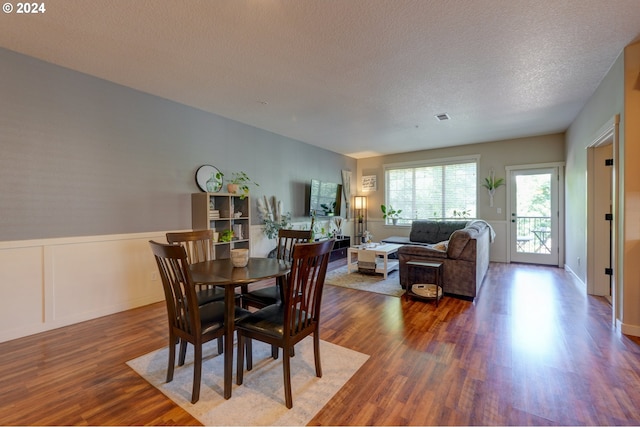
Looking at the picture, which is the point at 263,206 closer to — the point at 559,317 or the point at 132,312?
the point at 132,312

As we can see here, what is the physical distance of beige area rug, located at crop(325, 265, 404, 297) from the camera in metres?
4.13

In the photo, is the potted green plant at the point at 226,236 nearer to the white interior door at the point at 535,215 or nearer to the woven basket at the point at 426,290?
the woven basket at the point at 426,290

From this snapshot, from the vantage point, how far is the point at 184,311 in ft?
6.07

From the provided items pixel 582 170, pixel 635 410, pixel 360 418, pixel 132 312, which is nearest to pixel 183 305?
pixel 360 418

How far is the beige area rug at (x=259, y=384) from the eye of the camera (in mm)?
1669

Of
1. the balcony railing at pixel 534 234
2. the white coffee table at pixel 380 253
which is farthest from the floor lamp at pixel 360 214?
the balcony railing at pixel 534 234

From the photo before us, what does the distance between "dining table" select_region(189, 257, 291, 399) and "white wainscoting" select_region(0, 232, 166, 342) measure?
1688 millimetres

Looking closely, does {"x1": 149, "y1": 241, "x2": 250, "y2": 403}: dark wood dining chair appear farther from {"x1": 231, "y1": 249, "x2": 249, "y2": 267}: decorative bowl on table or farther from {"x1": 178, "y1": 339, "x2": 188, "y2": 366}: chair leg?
{"x1": 231, "y1": 249, "x2": 249, "y2": 267}: decorative bowl on table

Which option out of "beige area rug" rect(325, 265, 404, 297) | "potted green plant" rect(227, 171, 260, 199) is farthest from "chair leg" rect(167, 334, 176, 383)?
"beige area rug" rect(325, 265, 404, 297)

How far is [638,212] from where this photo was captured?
2625mm

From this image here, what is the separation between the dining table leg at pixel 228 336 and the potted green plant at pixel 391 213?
6.24 metres

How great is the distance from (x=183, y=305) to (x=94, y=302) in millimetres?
2106

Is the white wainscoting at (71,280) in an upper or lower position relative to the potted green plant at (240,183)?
lower

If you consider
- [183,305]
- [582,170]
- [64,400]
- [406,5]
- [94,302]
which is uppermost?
[406,5]
